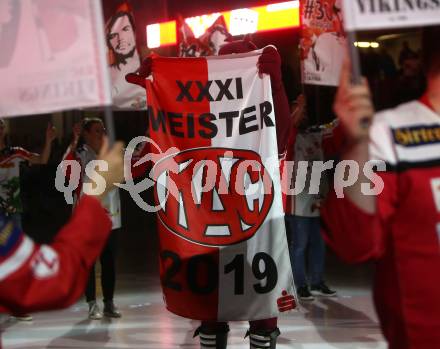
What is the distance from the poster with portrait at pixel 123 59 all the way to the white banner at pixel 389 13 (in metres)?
4.57

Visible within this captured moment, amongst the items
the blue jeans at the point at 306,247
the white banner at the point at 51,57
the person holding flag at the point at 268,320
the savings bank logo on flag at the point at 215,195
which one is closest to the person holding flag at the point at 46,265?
the white banner at the point at 51,57

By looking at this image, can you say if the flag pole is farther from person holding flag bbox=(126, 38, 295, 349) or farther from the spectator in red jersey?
the spectator in red jersey

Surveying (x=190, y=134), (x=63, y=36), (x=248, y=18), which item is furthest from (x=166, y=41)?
(x=63, y=36)

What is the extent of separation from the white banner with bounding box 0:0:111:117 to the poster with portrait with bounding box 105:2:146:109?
4.20 metres

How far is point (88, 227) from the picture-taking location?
6.95 feet

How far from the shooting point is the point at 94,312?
643 centimetres

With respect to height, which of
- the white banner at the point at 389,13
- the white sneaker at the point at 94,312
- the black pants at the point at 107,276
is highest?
the white banner at the point at 389,13

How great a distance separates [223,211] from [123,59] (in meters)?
3.15

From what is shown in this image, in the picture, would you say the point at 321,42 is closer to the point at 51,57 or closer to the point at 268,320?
the point at 268,320

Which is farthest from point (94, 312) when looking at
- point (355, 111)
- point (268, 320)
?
point (355, 111)

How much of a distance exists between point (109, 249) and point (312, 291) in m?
2.08

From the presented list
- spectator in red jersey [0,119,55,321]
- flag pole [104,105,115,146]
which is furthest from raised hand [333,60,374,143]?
spectator in red jersey [0,119,55,321]

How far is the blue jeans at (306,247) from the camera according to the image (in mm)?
7035

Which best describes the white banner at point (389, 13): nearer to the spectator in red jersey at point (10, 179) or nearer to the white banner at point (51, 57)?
the white banner at point (51, 57)
